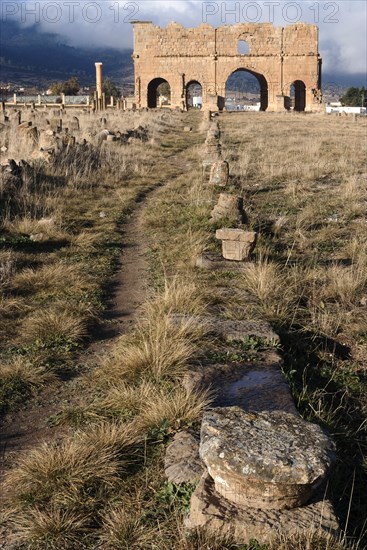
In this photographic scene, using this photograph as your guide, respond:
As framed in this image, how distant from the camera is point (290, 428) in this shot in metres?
2.47

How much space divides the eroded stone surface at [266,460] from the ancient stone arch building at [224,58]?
141ft

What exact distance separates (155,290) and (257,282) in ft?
3.28

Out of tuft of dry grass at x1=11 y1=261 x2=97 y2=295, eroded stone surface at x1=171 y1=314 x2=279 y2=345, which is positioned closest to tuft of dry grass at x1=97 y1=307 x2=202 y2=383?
eroded stone surface at x1=171 y1=314 x2=279 y2=345

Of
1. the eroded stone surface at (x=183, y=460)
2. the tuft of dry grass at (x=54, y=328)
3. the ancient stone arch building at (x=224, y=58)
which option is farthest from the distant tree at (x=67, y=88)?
the eroded stone surface at (x=183, y=460)

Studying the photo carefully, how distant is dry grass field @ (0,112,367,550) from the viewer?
2.56 metres

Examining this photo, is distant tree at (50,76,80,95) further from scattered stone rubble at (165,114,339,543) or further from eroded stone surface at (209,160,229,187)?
scattered stone rubble at (165,114,339,543)

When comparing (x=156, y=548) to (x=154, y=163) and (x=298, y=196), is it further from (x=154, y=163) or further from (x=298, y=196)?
(x=154, y=163)

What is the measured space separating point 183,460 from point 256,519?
1.94ft

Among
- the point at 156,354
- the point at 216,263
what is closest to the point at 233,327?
the point at 156,354

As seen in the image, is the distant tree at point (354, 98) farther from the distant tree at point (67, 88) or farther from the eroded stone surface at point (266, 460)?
the eroded stone surface at point (266, 460)

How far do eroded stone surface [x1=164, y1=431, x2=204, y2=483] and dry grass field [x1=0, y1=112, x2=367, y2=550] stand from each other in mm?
55

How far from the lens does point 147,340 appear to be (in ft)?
13.6

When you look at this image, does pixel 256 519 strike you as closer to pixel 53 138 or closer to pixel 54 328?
pixel 54 328

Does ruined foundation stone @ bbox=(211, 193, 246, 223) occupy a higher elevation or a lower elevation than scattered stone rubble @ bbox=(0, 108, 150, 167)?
lower
